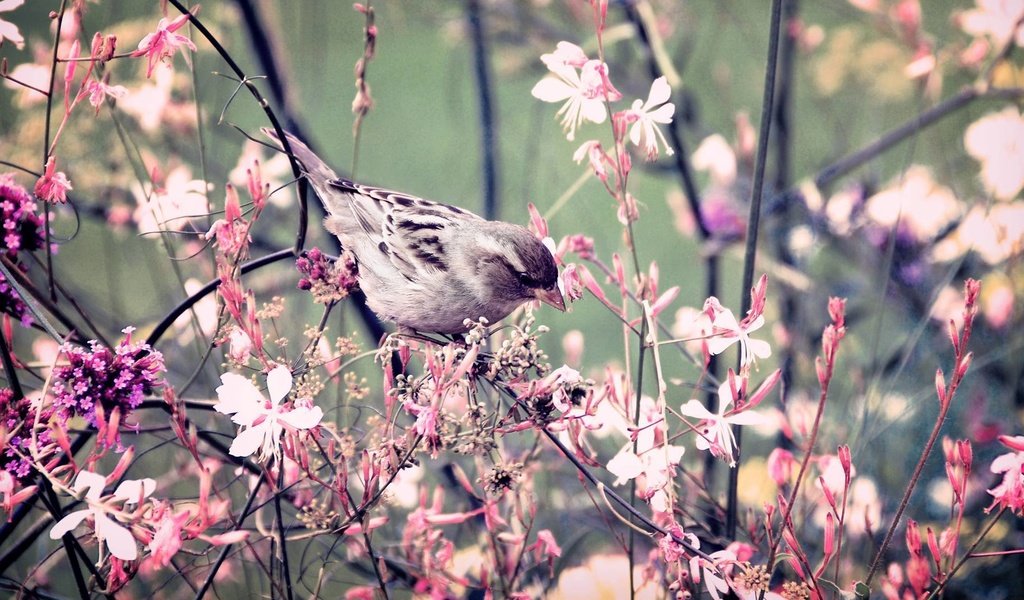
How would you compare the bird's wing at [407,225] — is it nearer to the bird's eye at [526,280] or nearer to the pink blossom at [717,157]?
the bird's eye at [526,280]

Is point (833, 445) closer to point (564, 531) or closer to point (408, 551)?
point (564, 531)

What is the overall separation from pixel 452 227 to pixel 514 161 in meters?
3.03

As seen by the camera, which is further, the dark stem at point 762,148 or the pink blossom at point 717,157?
the pink blossom at point 717,157

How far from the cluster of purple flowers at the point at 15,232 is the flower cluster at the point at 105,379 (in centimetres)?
22

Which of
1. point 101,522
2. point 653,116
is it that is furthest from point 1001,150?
point 101,522

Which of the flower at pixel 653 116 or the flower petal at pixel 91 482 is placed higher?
the flower at pixel 653 116

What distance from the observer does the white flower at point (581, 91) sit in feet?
4.53

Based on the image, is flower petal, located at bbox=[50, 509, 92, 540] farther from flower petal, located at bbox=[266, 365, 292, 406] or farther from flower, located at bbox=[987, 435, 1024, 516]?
flower, located at bbox=[987, 435, 1024, 516]

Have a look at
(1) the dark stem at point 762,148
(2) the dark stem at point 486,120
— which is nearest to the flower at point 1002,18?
(1) the dark stem at point 762,148

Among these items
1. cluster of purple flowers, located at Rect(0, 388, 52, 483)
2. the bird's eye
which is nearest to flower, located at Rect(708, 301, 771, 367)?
the bird's eye

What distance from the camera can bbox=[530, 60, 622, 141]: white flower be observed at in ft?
4.53

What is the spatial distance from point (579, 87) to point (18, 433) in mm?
996

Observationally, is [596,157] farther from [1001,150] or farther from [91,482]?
[1001,150]

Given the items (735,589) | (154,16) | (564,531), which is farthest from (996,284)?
(154,16)
